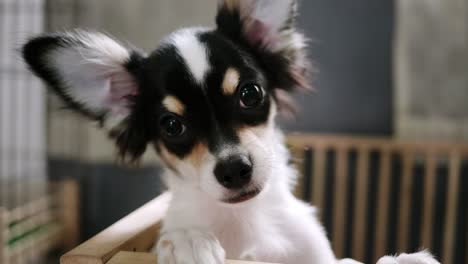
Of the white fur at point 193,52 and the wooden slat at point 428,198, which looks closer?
the white fur at point 193,52

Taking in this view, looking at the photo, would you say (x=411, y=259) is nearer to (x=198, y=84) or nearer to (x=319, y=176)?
(x=198, y=84)

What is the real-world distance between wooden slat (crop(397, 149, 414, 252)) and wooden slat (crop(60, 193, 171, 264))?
5.12ft

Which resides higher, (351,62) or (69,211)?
(351,62)

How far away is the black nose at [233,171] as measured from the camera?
98 cm

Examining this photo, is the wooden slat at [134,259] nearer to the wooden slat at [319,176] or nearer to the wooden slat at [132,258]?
the wooden slat at [132,258]

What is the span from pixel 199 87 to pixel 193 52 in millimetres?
100

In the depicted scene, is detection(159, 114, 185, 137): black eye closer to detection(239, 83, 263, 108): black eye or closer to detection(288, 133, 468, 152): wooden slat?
detection(239, 83, 263, 108): black eye

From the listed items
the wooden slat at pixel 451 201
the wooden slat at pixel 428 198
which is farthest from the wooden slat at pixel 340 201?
the wooden slat at pixel 451 201

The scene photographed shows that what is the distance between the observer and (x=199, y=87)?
1052 millimetres

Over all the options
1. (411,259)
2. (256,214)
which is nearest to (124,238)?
(256,214)

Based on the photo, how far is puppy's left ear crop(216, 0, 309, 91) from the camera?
1235 millimetres

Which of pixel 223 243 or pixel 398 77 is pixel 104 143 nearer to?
pixel 398 77

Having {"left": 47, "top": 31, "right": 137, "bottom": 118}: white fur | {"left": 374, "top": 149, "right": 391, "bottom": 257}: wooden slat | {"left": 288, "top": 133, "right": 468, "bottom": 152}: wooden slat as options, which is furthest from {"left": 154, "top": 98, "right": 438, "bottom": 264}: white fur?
{"left": 374, "top": 149, "right": 391, "bottom": 257}: wooden slat

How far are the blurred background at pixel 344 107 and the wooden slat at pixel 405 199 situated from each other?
1cm
